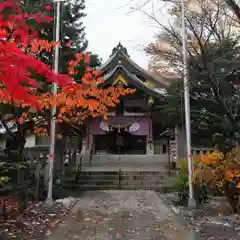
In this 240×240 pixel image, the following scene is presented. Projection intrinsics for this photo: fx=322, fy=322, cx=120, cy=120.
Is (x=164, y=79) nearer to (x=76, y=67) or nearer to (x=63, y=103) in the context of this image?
(x=76, y=67)

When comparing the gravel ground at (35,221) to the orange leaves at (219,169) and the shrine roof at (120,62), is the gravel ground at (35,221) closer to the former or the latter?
the orange leaves at (219,169)

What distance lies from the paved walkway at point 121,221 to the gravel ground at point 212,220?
1.16 ft

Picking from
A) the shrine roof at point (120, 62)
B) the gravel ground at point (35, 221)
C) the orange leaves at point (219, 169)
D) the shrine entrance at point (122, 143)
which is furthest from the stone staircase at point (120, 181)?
the shrine roof at point (120, 62)

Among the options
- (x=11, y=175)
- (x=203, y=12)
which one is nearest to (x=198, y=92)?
(x=203, y=12)

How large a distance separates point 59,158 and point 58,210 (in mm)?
6594

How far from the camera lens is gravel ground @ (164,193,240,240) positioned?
725 cm

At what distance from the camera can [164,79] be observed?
46.8ft

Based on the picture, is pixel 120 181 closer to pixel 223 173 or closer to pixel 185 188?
pixel 185 188

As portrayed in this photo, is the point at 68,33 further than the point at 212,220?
Yes

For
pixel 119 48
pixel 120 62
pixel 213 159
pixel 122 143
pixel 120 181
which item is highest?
pixel 119 48

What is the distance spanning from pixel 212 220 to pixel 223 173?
131 centimetres

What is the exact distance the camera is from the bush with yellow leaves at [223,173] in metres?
8.69

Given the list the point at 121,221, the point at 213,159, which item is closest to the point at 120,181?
the point at 121,221

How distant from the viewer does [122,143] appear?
26953mm
